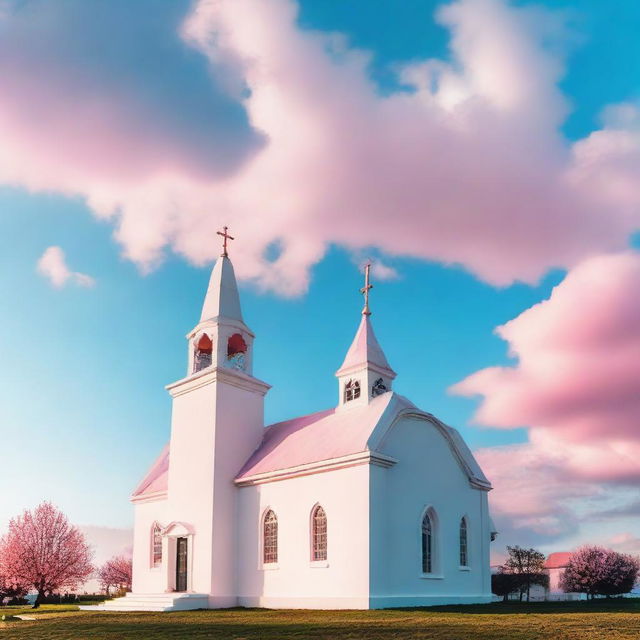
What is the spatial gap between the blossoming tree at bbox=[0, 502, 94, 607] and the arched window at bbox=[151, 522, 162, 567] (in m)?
8.18

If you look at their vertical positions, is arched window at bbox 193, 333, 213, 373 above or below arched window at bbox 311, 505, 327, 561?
above

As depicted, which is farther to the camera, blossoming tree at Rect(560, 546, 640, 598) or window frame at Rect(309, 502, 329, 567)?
blossoming tree at Rect(560, 546, 640, 598)

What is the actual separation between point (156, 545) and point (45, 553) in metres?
9.41

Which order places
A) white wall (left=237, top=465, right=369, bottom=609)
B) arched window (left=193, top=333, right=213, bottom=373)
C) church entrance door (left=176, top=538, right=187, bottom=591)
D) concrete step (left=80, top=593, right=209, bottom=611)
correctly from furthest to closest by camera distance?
arched window (left=193, top=333, right=213, bottom=373)
church entrance door (left=176, top=538, right=187, bottom=591)
concrete step (left=80, top=593, right=209, bottom=611)
white wall (left=237, top=465, right=369, bottom=609)

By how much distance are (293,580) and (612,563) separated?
2767 centimetres

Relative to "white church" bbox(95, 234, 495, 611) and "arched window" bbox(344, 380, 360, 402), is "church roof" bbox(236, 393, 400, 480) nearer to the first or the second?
"white church" bbox(95, 234, 495, 611)

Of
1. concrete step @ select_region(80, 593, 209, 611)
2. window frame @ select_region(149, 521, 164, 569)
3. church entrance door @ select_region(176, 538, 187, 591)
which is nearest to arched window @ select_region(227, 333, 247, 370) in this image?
church entrance door @ select_region(176, 538, 187, 591)

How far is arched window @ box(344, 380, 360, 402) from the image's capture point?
32.0 meters

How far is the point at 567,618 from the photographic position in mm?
20703

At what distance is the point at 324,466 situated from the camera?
27.2m

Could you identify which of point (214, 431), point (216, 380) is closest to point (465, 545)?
point (214, 431)

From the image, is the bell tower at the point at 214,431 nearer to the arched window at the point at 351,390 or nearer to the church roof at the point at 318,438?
the church roof at the point at 318,438

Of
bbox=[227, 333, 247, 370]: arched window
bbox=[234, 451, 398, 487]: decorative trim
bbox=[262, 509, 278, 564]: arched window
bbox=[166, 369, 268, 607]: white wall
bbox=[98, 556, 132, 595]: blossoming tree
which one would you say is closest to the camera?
bbox=[234, 451, 398, 487]: decorative trim

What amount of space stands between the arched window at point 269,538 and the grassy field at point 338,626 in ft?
13.5
